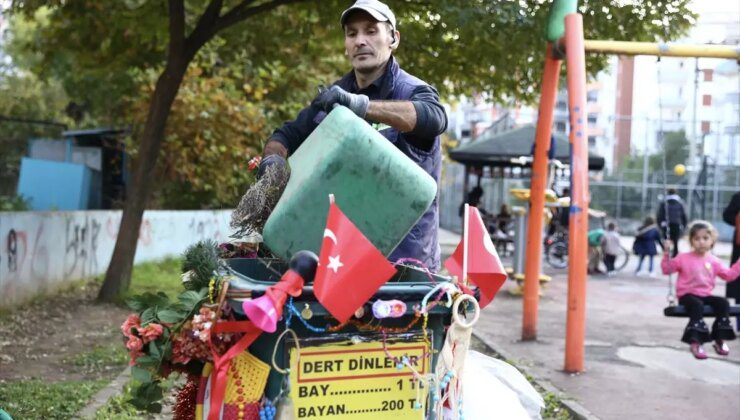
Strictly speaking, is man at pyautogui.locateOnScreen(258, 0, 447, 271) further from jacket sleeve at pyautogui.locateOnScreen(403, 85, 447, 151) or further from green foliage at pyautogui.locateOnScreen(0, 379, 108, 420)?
green foliage at pyautogui.locateOnScreen(0, 379, 108, 420)

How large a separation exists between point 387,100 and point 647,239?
15900 mm

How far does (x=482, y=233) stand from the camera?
9.33ft

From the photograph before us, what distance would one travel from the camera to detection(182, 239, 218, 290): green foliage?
2686mm

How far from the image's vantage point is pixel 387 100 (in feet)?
10.5

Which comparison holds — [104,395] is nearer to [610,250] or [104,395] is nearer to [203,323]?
[203,323]

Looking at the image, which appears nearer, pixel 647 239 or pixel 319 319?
pixel 319 319

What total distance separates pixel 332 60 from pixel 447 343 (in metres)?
13.1

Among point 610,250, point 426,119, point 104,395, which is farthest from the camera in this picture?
point 610,250

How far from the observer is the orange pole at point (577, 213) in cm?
722

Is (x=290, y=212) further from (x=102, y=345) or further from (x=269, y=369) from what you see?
(x=102, y=345)

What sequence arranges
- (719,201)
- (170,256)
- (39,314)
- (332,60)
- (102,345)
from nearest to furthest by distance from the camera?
(102,345), (39,314), (332,60), (170,256), (719,201)

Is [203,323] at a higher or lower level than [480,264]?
lower

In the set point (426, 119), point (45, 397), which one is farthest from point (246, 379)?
point (45, 397)

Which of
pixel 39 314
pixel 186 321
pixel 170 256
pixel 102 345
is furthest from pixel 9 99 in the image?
pixel 186 321
